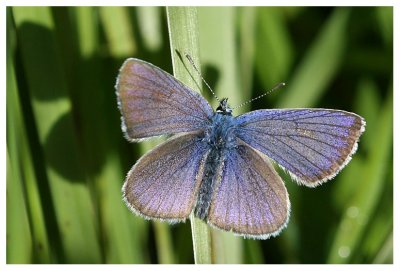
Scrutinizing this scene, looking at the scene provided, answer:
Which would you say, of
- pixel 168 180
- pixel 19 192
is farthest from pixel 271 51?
pixel 19 192

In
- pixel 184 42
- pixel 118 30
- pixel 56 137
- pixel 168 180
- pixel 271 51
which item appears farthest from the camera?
pixel 271 51

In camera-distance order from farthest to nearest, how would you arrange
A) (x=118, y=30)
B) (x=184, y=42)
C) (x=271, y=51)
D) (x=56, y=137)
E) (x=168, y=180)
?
(x=271, y=51) → (x=118, y=30) → (x=56, y=137) → (x=168, y=180) → (x=184, y=42)

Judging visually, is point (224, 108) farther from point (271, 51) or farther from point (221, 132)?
point (271, 51)

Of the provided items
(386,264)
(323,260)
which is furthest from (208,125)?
(323,260)

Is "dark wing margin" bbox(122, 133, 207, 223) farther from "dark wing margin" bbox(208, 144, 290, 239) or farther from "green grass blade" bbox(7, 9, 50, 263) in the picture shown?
"green grass blade" bbox(7, 9, 50, 263)

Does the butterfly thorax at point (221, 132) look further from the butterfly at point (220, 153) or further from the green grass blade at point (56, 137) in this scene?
the green grass blade at point (56, 137)

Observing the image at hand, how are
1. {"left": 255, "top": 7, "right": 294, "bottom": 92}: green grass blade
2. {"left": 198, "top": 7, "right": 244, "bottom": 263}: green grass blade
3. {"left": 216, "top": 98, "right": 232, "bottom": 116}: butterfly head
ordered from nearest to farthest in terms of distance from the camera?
{"left": 216, "top": 98, "right": 232, "bottom": 116}: butterfly head < {"left": 198, "top": 7, "right": 244, "bottom": 263}: green grass blade < {"left": 255, "top": 7, "right": 294, "bottom": 92}: green grass blade

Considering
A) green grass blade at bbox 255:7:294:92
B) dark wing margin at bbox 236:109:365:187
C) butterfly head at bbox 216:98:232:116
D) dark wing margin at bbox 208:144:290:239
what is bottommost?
dark wing margin at bbox 208:144:290:239

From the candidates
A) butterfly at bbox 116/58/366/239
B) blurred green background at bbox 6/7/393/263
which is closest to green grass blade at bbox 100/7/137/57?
blurred green background at bbox 6/7/393/263
